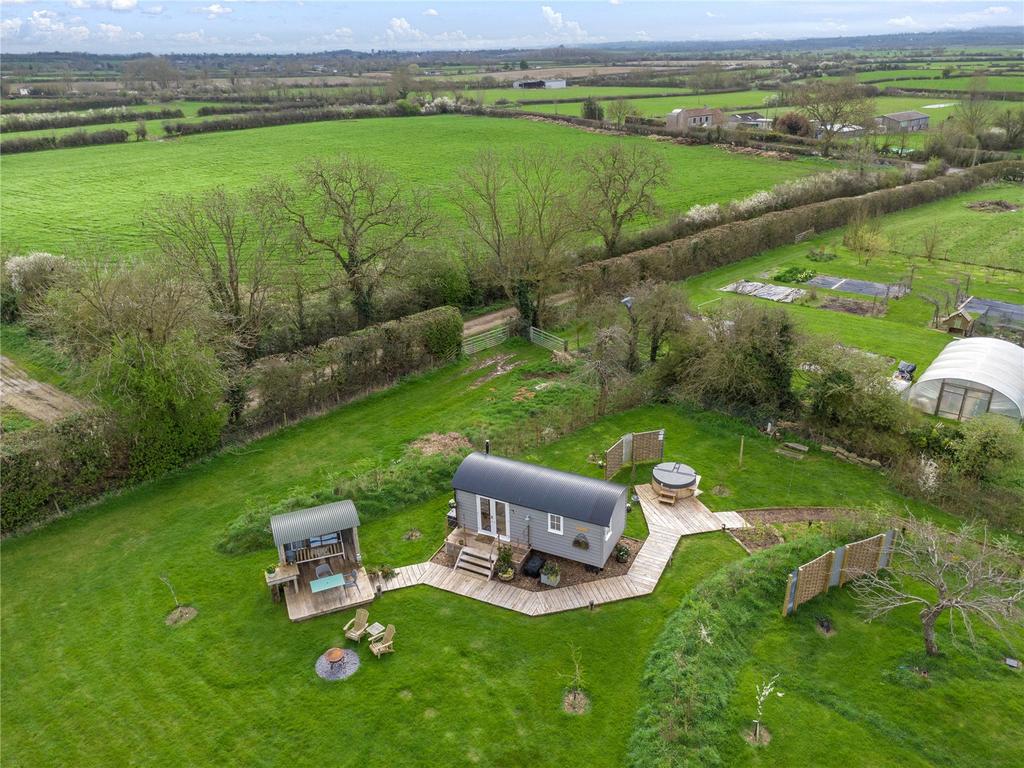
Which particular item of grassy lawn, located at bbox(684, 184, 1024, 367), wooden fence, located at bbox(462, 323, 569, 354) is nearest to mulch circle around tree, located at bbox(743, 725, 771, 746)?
wooden fence, located at bbox(462, 323, 569, 354)

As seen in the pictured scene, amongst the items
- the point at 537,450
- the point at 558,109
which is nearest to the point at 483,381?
the point at 537,450


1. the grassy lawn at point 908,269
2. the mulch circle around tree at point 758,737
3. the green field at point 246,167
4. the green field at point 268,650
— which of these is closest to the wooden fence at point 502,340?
the grassy lawn at point 908,269

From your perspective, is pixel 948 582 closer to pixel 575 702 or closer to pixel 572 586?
pixel 572 586

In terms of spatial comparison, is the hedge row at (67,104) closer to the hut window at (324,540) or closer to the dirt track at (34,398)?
the dirt track at (34,398)

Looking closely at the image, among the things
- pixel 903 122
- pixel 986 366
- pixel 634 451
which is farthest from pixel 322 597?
pixel 903 122

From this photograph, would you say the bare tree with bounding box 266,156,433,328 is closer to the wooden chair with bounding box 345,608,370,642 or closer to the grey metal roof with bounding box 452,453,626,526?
the grey metal roof with bounding box 452,453,626,526

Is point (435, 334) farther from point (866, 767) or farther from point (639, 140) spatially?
point (639, 140)
